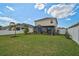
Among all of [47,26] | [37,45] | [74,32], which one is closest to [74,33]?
[74,32]

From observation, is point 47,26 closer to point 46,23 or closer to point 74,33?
point 46,23

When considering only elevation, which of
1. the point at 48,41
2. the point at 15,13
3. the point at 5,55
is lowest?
the point at 5,55

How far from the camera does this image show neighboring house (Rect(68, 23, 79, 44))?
10.3ft

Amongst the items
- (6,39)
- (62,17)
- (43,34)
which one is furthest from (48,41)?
(6,39)

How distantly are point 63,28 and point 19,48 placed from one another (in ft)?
2.37

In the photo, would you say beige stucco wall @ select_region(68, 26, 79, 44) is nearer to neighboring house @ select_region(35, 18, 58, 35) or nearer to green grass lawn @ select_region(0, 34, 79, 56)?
green grass lawn @ select_region(0, 34, 79, 56)

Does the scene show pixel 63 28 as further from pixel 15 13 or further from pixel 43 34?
pixel 15 13

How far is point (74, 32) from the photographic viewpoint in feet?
10.6

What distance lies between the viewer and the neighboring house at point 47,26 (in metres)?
3.14

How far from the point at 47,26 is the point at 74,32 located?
42 centimetres

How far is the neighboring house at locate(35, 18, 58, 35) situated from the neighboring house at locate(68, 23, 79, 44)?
23 centimetres

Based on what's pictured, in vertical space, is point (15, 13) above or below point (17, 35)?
above

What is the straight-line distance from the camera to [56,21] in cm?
315

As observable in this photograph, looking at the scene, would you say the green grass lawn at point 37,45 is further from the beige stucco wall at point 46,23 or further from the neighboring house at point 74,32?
the beige stucco wall at point 46,23
